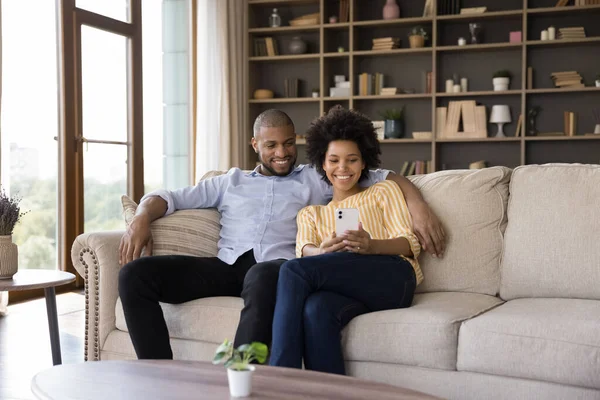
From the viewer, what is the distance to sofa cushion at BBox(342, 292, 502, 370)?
2.05m

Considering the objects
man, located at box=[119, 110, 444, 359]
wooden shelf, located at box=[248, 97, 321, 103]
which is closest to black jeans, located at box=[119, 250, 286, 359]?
man, located at box=[119, 110, 444, 359]

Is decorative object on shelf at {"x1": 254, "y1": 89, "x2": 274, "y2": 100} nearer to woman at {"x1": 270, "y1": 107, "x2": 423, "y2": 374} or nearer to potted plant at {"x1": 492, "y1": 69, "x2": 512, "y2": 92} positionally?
potted plant at {"x1": 492, "y1": 69, "x2": 512, "y2": 92}

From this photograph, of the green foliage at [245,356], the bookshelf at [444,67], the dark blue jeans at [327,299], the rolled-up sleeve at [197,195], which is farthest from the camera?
the bookshelf at [444,67]

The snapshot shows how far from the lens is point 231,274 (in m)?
2.57

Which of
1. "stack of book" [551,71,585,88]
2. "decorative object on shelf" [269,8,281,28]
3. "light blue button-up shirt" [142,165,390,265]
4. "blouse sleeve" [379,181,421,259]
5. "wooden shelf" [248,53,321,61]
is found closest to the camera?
"blouse sleeve" [379,181,421,259]

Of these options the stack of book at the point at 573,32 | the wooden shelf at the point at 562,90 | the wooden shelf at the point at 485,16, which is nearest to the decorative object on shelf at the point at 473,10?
the wooden shelf at the point at 485,16

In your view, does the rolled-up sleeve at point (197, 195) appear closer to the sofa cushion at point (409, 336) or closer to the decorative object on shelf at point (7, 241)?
the decorative object on shelf at point (7, 241)

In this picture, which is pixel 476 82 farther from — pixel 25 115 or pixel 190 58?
pixel 25 115

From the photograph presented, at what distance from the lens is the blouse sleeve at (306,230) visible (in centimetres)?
246

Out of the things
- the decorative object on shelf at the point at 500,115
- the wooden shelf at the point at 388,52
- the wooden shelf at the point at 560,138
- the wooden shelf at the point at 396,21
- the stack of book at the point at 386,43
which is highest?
the wooden shelf at the point at 396,21

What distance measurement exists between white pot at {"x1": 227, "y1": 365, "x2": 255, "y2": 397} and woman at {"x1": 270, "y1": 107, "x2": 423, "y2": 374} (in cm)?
53

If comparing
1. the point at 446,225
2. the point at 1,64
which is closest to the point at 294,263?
the point at 446,225

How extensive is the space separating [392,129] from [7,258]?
4.04m

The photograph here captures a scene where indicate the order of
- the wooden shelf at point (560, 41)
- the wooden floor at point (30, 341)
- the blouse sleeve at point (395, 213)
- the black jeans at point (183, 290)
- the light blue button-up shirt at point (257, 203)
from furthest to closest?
the wooden shelf at point (560, 41)
the wooden floor at point (30, 341)
the light blue button-up shirt at point (257, 203)
the blouse sleeve at point (395, 213)
the black jeans at point (183, 290)
